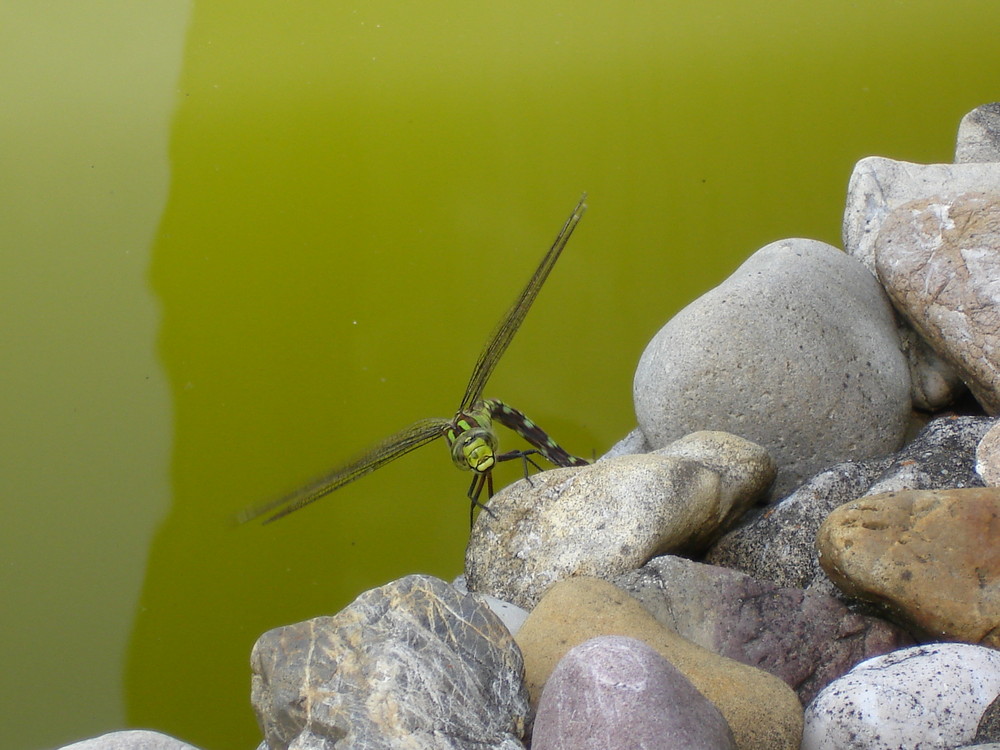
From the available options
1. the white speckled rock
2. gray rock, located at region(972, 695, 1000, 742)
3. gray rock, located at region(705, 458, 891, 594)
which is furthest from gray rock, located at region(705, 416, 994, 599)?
gray rock, located at region(972, 695, 1000, 742)

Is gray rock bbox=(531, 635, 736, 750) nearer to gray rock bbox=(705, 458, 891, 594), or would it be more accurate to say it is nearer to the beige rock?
the beige rock

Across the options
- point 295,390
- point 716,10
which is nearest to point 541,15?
point 716,10

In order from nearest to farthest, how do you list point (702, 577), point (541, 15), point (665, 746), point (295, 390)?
1. point (665, 746)
2. point (702, 577)
3. point (295, 390)
4. point (541, 15)

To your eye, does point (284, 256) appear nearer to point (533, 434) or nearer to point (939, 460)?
point (533, 434)

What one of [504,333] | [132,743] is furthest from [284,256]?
[132,743]

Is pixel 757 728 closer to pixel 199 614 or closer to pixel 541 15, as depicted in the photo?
pixel 199 614

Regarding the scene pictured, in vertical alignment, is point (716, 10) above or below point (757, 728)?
above

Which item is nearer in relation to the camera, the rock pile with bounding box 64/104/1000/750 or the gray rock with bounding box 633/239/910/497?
the rock pile with bounding box 64/104/1000/750
